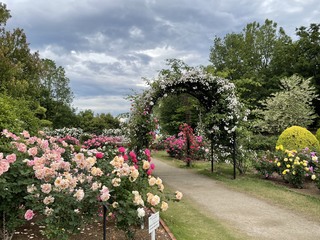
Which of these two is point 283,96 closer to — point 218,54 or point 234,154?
point 234,154

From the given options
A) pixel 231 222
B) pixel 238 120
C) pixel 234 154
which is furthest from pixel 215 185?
pixel 231 222

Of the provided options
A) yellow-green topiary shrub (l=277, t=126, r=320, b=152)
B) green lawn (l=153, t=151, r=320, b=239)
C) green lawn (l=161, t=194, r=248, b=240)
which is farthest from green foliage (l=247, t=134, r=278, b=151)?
green lawn (l=161, t=194, r=248, b=240)

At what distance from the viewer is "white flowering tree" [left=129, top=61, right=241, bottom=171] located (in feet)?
25.8

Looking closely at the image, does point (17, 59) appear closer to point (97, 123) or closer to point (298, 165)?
point (97, 123)

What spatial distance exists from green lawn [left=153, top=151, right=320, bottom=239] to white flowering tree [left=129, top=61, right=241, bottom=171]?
55.9 inches

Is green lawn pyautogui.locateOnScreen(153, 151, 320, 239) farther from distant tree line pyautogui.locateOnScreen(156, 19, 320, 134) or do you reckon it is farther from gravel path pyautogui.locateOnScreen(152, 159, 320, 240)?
distant tree line pyautogui.locateOnScreen(156, 19, 320, 134)

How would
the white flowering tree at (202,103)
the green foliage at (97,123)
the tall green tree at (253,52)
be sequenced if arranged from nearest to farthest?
the white flowering tree at (202,103)
the tall green tree at (253,52)
the green foliage at (97,123)

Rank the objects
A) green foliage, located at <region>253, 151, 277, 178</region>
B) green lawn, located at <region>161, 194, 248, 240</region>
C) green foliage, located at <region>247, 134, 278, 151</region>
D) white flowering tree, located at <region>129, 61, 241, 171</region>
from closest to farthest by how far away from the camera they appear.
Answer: green lawn, located at <region>161, 194, 248, 240</region> < white flowering tree, located at <region>129, 61, 241, 171</region> < green foliage, located at <region>253, 151, 277, 178</region> < green foliage, located at <region>247, 134, 278, 151</region>

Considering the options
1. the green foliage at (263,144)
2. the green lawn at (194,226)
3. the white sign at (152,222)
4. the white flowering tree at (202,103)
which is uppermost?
the white flowering tree at (202,103)

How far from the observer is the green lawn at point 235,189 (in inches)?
163

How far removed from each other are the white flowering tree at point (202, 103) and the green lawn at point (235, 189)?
1420mm

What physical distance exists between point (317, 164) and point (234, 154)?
2.31 meters

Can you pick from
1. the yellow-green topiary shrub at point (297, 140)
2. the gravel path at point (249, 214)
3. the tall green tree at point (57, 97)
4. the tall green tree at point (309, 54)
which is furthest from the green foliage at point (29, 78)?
the tall green tree at point (309, 54)

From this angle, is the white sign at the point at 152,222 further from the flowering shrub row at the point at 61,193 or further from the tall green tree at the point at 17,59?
the tall green tree at the point at 17,59
